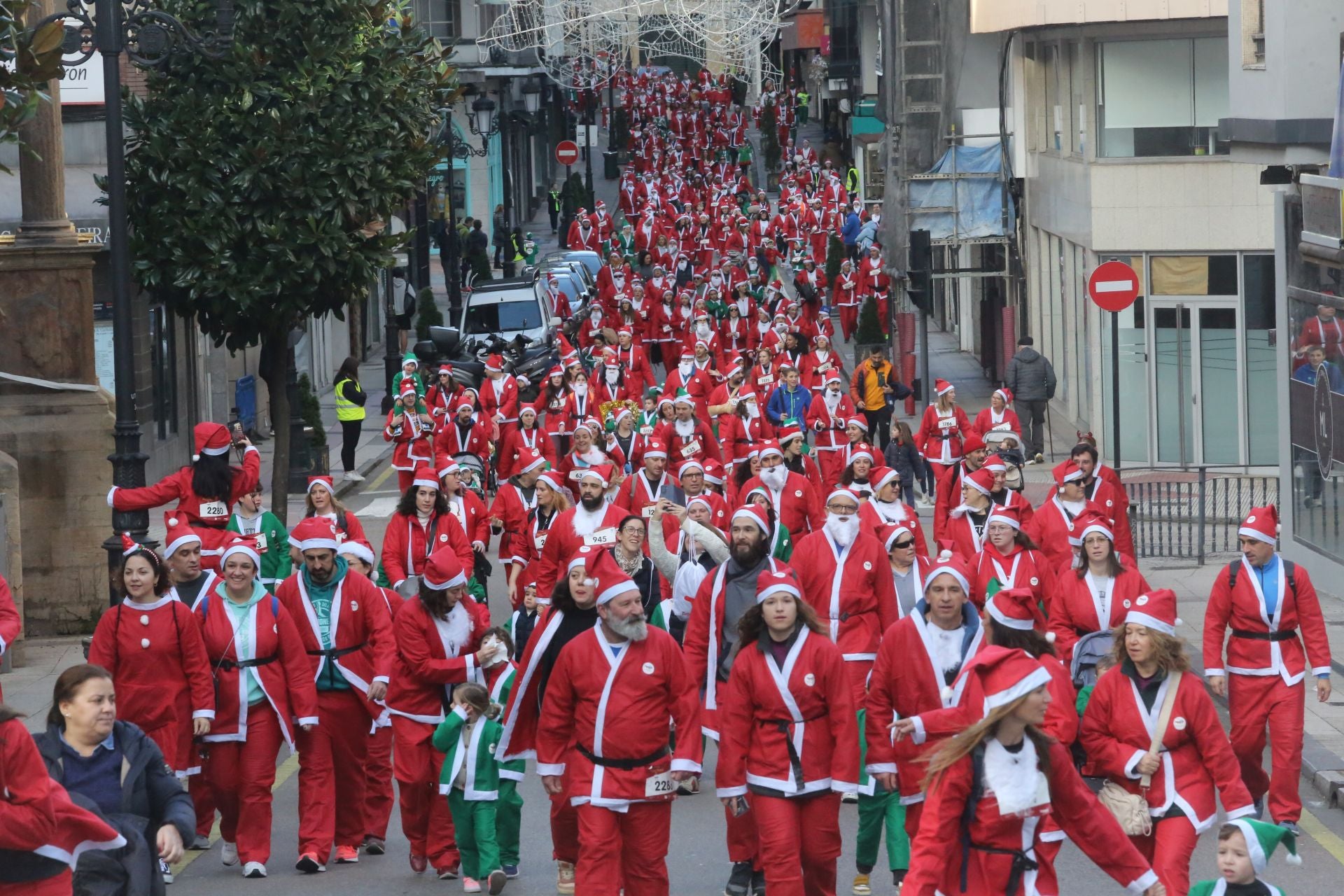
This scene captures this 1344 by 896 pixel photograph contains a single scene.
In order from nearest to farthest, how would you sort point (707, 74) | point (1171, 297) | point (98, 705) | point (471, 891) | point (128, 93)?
point (98, 705)
point (471, 891)
point (128, 93)
point (1171, 297)
point (707, 74)

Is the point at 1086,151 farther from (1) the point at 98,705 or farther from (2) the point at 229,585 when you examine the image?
(1) the point at 98,705

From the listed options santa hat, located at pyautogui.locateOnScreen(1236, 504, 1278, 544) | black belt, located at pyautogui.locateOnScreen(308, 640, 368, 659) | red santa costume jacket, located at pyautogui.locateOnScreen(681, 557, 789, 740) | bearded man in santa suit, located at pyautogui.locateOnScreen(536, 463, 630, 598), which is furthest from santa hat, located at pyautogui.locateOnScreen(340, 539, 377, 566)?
santa hat, located at pyautogui.locateOnScreen(1236, 504, 1278, 544)

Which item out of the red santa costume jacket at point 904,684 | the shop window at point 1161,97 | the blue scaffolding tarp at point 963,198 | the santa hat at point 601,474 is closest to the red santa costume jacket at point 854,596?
the red santa costume jacket at point 904,684

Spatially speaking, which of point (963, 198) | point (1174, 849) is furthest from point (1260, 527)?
point (963, 198)

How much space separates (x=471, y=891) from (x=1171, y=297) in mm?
18045

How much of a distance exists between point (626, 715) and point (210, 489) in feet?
20.3

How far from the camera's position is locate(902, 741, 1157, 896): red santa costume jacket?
665cm

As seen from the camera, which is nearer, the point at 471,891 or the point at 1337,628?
the point at 471,891

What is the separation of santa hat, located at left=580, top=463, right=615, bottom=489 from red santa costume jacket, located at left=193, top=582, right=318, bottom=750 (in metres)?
3.69

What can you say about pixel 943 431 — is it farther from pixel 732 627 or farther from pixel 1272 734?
pixel 732 627

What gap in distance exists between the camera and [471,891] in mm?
9969

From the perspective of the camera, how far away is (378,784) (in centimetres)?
1095

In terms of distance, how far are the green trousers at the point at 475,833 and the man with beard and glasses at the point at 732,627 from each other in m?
1.12

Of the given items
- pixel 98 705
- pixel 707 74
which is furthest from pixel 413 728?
pixel 707 74
